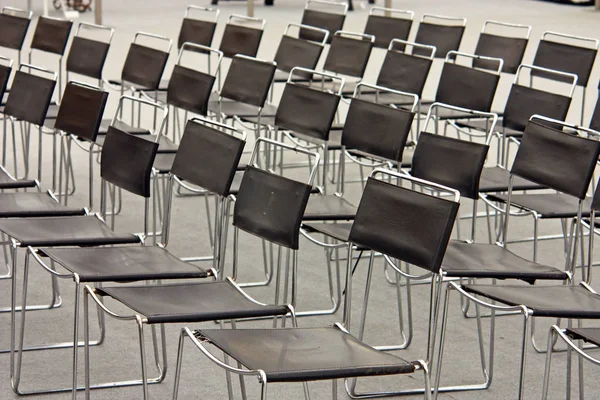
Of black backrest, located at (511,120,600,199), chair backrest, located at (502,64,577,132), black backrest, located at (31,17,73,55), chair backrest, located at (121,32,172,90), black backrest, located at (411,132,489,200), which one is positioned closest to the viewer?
black backrest, located at (511,120,600,199)

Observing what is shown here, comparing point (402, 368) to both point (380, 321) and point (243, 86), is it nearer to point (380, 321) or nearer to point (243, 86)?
point (380, 321)

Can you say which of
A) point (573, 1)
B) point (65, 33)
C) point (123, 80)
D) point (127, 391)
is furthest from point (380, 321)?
point (573, 1)

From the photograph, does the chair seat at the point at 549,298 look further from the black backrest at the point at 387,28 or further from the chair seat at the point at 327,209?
the black backrest at the point at 387,28

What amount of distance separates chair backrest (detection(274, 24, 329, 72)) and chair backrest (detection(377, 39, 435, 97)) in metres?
0.52

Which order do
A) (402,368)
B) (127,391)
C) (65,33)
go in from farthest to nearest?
(65,33) → (127,391) → (402,368)

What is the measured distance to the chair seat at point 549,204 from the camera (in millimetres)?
4906

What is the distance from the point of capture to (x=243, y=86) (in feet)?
20.4

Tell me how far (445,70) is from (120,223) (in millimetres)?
2161

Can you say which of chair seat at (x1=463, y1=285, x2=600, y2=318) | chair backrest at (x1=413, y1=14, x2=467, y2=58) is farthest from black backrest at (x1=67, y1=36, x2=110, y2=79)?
chair seat at (x1=463, y1=285, x2=600, y2=318)

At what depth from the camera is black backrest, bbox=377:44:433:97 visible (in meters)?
6.58

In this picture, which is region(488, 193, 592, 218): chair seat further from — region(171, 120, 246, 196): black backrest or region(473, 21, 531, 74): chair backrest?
region(473, 21, 531, 74): chair backrest

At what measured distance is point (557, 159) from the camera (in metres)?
4.47

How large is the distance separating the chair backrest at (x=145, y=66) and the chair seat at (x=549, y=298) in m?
3.27

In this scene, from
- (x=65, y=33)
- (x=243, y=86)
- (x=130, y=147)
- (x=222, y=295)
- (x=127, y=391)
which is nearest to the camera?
(x=222, y=295)
